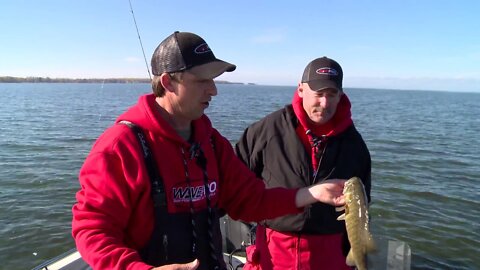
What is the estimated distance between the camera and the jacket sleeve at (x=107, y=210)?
2141 millimetres

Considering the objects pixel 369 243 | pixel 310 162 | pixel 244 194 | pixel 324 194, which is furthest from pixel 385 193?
pixel 244 194

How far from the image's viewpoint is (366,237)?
3.36m

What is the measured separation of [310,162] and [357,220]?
3.96 feet

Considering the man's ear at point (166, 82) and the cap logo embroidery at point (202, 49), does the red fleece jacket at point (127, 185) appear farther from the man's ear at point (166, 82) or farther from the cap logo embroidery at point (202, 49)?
the cap logo embroidery at point (202, 49)

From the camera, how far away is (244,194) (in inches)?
127

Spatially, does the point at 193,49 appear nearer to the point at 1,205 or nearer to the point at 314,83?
the point at 314,83

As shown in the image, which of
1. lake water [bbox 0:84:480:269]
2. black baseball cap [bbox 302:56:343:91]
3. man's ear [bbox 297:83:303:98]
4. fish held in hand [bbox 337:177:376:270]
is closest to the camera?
fish held in hand [bbox 337:177:376:270]

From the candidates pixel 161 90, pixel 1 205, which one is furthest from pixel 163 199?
pixel 1 205

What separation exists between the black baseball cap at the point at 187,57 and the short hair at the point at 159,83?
0.03 meters

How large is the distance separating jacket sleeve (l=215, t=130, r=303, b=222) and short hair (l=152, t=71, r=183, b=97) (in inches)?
25.0

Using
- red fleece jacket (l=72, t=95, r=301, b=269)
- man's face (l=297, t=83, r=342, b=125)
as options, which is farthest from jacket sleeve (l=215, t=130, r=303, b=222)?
man's face (l=297, t=83, r=342, b=125)

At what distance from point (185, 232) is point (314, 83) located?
2.47 metres

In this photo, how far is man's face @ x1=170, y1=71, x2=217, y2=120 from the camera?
2635 mm

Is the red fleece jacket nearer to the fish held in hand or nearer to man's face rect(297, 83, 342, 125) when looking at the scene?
the fish held in hand
